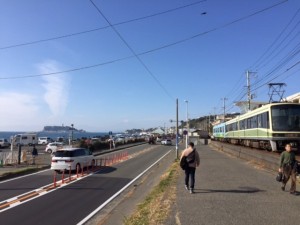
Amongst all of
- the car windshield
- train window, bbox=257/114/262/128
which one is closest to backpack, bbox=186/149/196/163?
the car windshield

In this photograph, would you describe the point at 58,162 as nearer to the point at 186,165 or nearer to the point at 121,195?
the point at 121,195

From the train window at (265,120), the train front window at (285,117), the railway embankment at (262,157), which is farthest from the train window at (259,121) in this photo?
the train front window at (285,117)

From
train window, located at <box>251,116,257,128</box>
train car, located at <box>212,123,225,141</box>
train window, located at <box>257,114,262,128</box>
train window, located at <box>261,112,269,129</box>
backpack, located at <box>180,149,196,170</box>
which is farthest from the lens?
train car, located at <box>212,123,225,141</box>

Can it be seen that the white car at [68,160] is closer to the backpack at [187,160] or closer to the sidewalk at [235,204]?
the sidewalk at [235,204]

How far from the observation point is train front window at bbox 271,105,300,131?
25.3 metres

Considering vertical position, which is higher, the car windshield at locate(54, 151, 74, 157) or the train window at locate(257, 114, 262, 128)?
the train window at locate(257, 114, 262, 128)

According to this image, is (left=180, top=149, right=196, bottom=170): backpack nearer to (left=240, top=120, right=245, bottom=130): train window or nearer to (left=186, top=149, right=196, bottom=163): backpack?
(left=186, top=149, right=196, bottom=163): backpack

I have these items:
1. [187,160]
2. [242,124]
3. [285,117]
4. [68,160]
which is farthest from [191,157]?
[242,124]

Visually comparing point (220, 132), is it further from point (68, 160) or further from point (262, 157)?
point (68, 160)

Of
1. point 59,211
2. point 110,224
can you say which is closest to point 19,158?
point 59,211

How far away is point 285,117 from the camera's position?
83.4ft

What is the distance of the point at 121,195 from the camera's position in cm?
1691

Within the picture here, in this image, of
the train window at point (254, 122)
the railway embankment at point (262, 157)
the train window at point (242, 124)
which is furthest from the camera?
the train window at point (242, 124)

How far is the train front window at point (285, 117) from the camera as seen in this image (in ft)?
82.9
